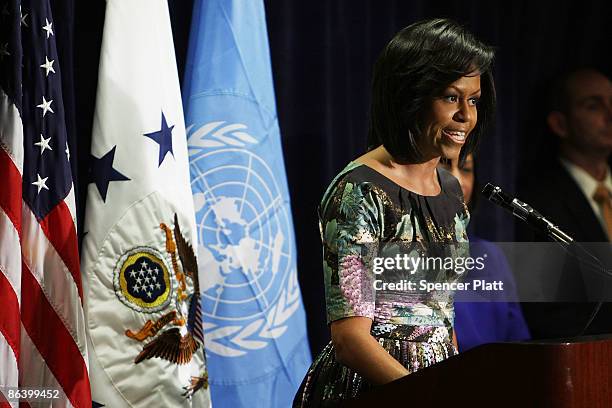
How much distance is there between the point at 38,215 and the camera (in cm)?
279

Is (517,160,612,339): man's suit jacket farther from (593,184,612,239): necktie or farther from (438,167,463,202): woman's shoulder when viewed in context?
(438,167,463,202): woman's shoulder

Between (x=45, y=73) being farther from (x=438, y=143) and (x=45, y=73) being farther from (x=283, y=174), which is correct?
(x=438, y=143)

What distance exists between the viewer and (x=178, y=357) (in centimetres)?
301

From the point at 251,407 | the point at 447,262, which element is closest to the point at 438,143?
the point at 447,262

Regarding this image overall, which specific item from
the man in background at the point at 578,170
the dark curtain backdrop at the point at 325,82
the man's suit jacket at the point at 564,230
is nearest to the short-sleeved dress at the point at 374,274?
the dark curtain backdrop at the point at 325,82

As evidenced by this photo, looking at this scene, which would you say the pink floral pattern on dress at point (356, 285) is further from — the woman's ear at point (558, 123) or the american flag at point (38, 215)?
the woman's ear at point (558, 123)

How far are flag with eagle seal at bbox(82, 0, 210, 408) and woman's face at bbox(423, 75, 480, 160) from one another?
1.12 m

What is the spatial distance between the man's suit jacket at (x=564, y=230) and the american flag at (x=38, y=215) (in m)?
2.22

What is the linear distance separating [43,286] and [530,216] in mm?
1476

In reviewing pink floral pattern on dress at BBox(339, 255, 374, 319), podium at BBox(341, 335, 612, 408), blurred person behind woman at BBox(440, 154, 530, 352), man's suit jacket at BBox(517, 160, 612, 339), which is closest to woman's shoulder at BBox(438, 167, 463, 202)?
pink floral pattern on dress at BBox(339, 255, 374, 319)

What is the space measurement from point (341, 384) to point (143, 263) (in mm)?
1063

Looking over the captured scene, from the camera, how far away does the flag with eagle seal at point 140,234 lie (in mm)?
2949

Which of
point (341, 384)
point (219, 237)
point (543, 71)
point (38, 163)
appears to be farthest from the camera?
point (543, 71)

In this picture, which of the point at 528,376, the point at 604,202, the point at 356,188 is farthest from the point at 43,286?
the point at 604,202
